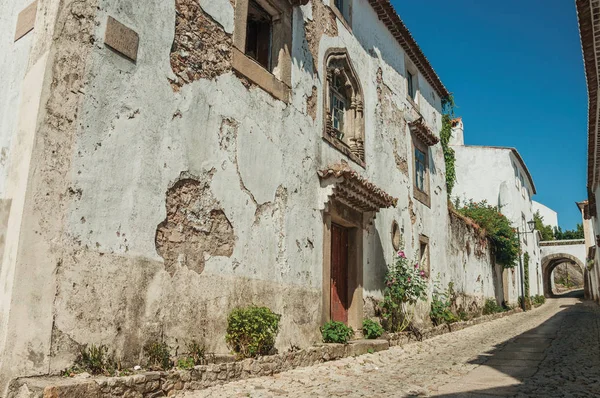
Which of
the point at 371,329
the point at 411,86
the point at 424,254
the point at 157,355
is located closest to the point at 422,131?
the point at 411,86

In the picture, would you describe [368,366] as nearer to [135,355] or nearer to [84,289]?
[135,355]

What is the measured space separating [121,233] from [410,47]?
10396 millimetres

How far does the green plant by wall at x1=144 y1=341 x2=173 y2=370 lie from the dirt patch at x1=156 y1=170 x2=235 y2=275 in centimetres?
75

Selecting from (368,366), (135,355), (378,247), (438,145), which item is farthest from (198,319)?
(438,145)

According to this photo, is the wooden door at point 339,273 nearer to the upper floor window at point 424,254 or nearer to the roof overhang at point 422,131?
the upper floor window at point 424,254

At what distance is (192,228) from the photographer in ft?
17.3

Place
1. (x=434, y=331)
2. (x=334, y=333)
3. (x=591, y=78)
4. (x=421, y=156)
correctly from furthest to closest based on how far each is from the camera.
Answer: (x=421, y=156) < (x=434, y=331) < (x=591, y=78) < (x=334, y=333)

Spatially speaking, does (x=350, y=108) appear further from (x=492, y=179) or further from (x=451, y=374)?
(x=492, y=179)

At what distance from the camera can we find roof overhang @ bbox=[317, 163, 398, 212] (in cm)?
788

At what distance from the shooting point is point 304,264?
7312 millimetres

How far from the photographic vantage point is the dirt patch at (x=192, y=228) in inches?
197

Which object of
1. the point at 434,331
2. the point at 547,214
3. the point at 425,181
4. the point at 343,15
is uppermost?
the point at 547,214

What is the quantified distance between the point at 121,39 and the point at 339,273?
5.65 m

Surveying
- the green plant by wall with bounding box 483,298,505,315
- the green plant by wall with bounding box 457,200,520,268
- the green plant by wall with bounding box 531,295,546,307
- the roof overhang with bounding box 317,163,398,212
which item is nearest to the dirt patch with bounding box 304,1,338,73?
the roof overhang with bounding box 317,163,398,212
